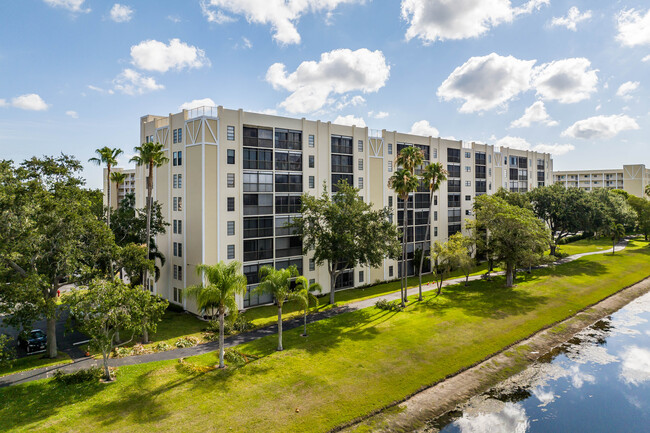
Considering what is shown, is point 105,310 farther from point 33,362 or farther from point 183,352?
point 33,362

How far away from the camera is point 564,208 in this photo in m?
73.9

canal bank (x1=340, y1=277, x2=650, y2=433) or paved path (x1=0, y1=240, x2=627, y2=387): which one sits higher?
paved path (x1=0, y1=240, x2=627, y2=387)

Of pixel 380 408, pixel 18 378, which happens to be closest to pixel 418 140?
pixel 380 408

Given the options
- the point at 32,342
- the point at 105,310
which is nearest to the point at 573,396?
the point at 105,310

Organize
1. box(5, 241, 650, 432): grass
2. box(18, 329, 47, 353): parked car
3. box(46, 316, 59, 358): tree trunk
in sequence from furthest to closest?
1. box(18, 329, 47, 353): parked car
2. box(46, 316, 59, 358): tree trunk
3. box(5, 241, 650, 432): grass

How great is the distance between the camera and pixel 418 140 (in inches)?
2746

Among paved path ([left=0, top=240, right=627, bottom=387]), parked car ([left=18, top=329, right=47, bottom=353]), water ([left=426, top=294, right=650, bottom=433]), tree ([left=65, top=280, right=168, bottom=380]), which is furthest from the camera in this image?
parked car ([left=18, top=329, right=47, bottom=353])

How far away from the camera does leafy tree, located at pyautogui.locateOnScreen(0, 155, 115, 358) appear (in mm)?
28109

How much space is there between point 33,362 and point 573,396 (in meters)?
44.2

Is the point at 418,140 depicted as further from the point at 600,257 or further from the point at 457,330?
the point at 600,257

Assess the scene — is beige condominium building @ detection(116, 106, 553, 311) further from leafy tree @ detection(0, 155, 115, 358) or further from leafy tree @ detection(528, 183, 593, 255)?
leafy tree @ detection(528, 183, 593, 255)

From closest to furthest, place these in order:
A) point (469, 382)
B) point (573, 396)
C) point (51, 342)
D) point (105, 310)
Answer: point (105, 310), point (573, 396), point (469, 382), point (51, 342)

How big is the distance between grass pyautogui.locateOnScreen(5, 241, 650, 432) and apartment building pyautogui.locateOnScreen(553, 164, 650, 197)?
130 m

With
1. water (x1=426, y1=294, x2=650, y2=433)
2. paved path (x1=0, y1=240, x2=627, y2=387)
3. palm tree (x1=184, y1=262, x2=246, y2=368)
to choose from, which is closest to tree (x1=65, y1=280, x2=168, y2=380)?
palm tree (x1=184, y1=262, x2=246, y2=368)
